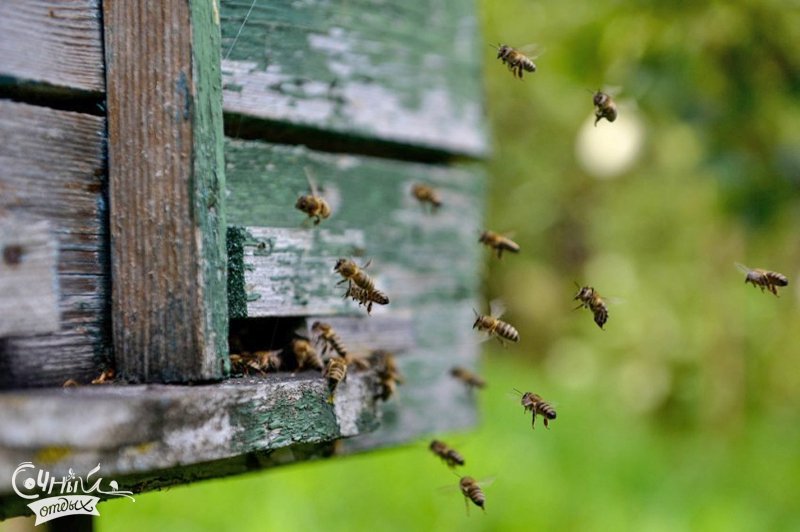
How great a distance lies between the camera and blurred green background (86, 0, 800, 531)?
356 centimetres

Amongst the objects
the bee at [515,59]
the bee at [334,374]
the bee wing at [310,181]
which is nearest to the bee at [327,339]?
the bee at [334,374]

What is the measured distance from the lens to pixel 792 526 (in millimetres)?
5148

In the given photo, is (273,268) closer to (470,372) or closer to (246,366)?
(246,366)

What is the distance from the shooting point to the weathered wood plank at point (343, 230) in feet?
6.16

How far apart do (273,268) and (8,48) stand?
2.18 feet

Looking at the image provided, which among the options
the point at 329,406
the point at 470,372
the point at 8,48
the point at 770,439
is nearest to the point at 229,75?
the point at 8,48

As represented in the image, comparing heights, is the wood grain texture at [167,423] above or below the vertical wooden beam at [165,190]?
below

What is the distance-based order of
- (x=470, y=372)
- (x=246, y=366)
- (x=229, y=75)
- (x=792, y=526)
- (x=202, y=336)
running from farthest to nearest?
(x=792, y=526)
(x=470, y=372)
(x=229, y=75)
(x=246, y=366)
(x=202, y=336)

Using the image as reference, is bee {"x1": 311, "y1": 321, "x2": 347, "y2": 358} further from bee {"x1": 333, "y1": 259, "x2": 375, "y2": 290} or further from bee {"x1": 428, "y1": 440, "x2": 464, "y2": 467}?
bee {"x1": 428, "y1": 440, "x2": 464, "y2": 467}

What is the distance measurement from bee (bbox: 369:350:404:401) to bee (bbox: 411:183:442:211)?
48cm

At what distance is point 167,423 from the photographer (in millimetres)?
1301

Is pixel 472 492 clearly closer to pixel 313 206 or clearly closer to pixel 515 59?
pixel 313 206

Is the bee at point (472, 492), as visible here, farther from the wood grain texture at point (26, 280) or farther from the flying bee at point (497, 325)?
the wood grain texture at point (26, 280)

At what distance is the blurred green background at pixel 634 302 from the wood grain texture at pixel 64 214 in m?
1.31
